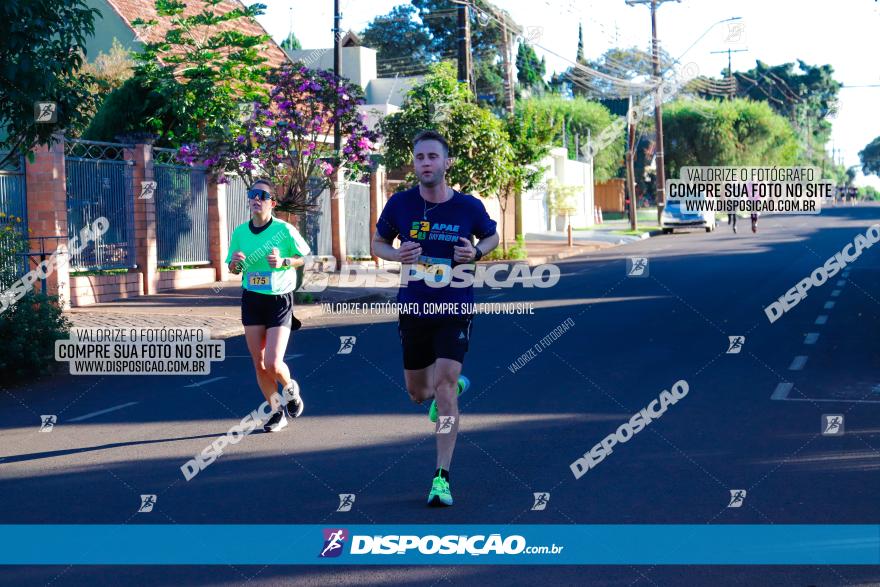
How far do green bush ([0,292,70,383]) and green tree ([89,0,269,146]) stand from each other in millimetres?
10044

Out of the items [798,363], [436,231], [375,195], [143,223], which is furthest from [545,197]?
[436,231]

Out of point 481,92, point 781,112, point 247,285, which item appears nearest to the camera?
point 247,285

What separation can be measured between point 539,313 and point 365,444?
953 centimetres

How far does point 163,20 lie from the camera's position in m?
29.8

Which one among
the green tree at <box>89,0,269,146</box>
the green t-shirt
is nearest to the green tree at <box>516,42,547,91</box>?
the green tree at <box>89,0,269,146</box>

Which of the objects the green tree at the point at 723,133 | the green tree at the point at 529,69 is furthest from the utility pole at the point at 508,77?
the green tree at the point at 529,69

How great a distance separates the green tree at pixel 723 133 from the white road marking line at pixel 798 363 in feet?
223

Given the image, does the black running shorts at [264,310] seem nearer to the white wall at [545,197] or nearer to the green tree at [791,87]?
the white wall at [545,197]


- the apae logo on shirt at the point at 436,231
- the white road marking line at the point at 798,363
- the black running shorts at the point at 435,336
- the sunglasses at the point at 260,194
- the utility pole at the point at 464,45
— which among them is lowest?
the white road marking line at the point at 798,363

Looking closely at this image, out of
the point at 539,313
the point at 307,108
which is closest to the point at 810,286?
the point at 539,313

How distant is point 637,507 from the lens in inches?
251

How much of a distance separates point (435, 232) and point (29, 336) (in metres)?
6.95

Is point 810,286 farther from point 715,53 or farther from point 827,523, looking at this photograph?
point 715,53

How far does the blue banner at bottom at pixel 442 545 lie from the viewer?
5.46 m
